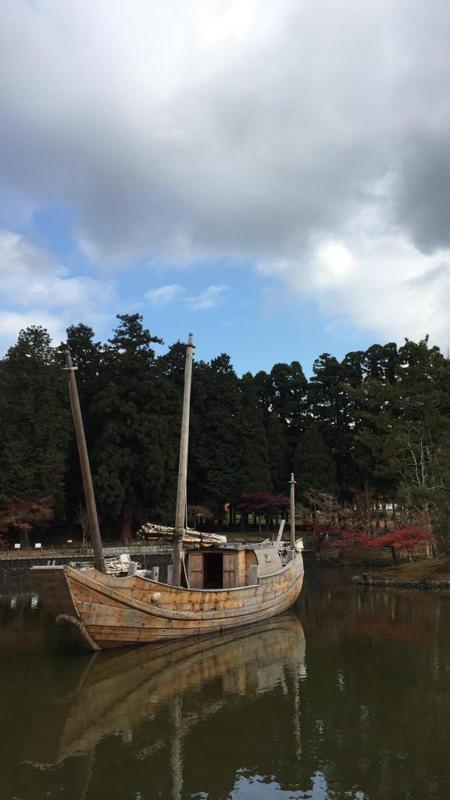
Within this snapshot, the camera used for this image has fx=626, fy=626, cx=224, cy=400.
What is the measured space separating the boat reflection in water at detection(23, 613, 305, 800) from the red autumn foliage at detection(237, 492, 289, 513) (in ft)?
114

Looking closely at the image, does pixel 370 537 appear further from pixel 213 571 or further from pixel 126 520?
pixel 126 520

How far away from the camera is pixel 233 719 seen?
36.2 feet

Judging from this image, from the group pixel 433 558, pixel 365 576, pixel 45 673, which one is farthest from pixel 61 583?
pixel 433 558

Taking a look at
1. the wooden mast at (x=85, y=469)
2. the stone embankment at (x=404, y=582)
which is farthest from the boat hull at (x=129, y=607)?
the stone embankment at (x=404, y=582)

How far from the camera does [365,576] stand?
33.1 m

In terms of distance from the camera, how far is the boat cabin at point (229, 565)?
21.2 meters

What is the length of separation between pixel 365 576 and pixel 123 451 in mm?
21020

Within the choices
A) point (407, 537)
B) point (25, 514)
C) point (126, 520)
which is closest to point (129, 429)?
point (126, 520)

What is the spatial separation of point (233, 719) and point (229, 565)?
10227 millimetres

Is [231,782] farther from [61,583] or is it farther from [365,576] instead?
[365,576]

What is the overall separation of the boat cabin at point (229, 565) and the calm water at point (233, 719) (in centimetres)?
240

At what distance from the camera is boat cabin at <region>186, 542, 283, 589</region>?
2119 centimetres

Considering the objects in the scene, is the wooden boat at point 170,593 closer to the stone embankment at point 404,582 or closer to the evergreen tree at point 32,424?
the stone embankment at point 404,582

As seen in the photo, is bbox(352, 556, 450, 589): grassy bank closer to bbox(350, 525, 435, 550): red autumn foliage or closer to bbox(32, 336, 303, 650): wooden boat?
bbox(350, 525, 435, 550): red autumn foliage
